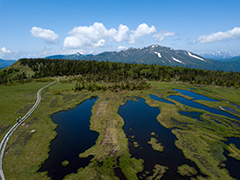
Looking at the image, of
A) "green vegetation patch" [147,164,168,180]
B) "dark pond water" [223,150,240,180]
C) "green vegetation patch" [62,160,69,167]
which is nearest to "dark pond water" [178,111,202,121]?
"dark pond water" [223,150,240,180]

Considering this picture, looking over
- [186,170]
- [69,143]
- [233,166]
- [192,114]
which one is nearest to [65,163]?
[69,143]

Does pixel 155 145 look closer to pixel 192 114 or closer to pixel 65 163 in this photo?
pixel 65 163

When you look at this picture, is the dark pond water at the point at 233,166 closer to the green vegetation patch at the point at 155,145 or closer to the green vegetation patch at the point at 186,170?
the green vegetation patch at the point at 186,170

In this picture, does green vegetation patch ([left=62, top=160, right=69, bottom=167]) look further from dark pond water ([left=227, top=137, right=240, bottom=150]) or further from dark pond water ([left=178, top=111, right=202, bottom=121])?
dark pond water ([left=178, top=111, right=202, bottom=121])

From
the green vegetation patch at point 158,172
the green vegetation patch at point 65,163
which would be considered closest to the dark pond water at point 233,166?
the green vegetation patch at point 158,172

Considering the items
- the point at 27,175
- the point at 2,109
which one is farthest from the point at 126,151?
the point at 2,109

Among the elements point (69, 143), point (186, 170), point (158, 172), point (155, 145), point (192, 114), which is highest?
point (69, 143)
